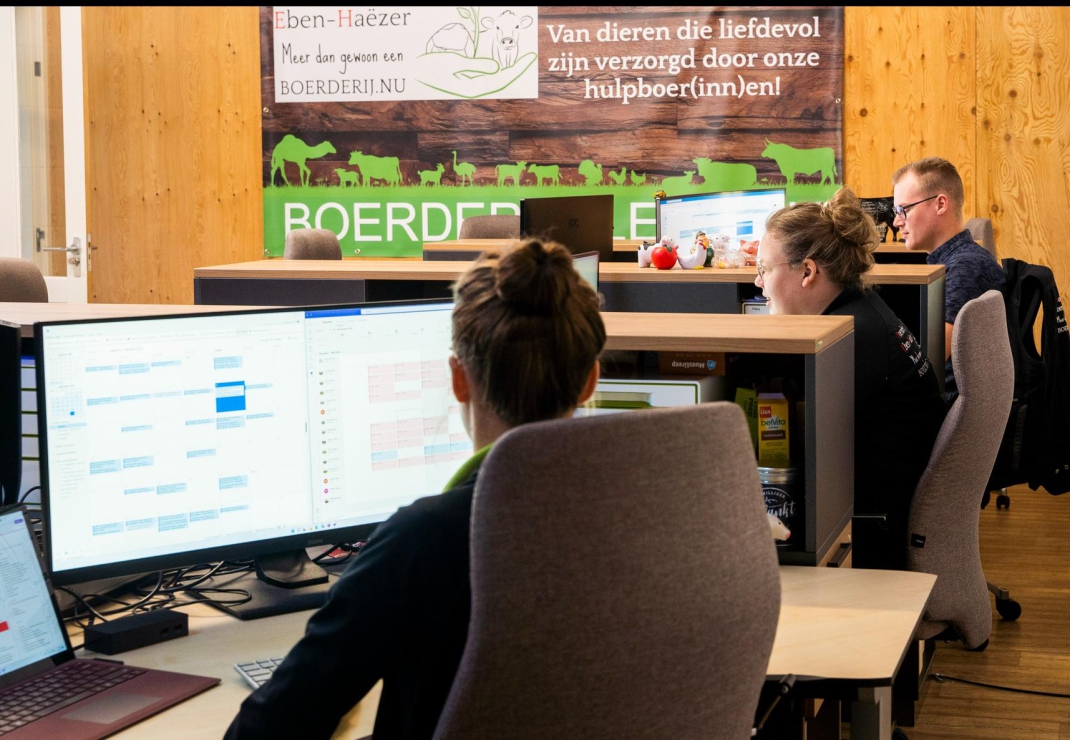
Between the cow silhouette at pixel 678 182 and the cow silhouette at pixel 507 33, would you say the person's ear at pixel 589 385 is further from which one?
the cow silhouette at pixel 507 33

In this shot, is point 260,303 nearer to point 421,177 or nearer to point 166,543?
point 166,543

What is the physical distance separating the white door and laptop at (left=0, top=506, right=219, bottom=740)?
5.22 metres

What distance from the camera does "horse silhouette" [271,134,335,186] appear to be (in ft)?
21.8

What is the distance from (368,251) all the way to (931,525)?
4741 mm

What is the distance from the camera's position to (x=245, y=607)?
5.41 feet

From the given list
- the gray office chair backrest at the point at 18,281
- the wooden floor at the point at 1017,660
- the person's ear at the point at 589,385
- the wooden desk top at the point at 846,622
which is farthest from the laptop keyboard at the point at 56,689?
the gray office chair backrest at the point at 18,281

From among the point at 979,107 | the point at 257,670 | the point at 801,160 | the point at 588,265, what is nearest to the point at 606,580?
the point at 257,670

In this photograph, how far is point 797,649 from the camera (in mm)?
1534

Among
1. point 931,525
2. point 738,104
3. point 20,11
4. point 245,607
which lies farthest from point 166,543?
point 20,11

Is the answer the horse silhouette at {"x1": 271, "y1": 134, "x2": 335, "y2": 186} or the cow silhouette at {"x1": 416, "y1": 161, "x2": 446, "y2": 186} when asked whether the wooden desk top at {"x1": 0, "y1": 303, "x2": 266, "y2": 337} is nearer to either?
the cow silhouette at {"x1": 416, "y1": 161, "x2": 446, "y2": 186}

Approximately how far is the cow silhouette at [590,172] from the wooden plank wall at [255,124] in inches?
49.9

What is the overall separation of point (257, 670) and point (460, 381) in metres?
0.47

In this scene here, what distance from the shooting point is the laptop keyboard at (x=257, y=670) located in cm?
139

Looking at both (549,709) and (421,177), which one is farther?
(421,177)
